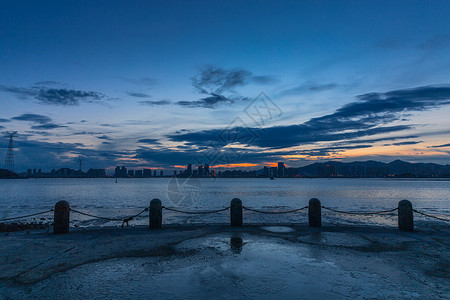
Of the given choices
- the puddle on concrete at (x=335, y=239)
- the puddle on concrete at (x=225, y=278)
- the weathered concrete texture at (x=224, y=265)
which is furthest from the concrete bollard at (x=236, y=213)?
the puddle on concrete at (x=225, y=278)

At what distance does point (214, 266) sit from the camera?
752 cm

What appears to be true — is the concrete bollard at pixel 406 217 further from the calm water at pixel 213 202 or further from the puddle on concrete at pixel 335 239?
the calm water at pixel 213 202

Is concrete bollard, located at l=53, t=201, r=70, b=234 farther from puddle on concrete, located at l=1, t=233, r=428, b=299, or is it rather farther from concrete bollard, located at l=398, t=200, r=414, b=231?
concrete bollard, located at l=398, t=200, r=414, b=231

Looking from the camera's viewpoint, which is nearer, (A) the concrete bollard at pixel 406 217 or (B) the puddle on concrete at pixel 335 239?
(B) the puddle on concrete at pixel 335 239

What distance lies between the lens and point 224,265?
762cm

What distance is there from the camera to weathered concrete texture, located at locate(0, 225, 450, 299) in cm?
594

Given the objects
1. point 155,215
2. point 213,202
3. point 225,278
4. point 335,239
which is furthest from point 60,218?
point 213,202

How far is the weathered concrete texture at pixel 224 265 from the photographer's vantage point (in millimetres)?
5938

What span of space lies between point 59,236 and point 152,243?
4217 mm

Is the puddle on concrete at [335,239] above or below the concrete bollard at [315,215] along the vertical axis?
below

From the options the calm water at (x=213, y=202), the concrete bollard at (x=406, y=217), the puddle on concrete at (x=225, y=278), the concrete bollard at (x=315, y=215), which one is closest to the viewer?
the puddle on concrete at (x=225, y=278)

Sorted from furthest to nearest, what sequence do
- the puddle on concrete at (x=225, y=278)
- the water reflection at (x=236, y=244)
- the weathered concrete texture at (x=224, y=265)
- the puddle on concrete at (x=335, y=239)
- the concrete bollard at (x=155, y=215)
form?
the concrete bollard at (x=155, y=215) → the puddle on concrete at (x=335, y=239) → the water reflection at (x=236, y=244) → the weathered concrete texture at (x=224, y=265) → the puddle on concrete at (x=225, y=278)

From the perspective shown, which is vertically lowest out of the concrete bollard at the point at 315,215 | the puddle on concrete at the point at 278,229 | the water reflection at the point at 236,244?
the puddle on concrete at the point at 278,229

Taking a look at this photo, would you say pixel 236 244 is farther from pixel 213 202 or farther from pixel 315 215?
pixel 213 202
